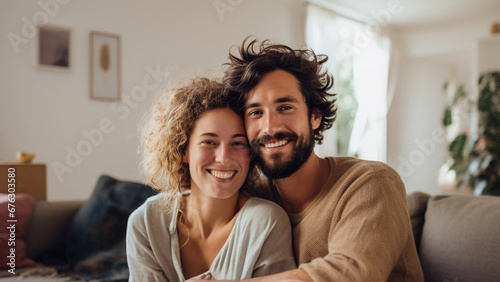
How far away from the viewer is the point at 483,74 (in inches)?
193

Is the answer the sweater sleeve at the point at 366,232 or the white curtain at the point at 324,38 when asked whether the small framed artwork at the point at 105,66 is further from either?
the sweater sleeve at the point at 366,232

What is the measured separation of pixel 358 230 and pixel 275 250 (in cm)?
27

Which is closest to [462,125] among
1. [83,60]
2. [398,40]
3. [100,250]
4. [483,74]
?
[398,40]

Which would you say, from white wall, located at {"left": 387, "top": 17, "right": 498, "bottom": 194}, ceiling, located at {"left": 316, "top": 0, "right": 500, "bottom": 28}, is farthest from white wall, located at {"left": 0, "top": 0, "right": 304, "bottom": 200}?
white wall, located at {"left": 387, "top": 17, "right": 498, "bottom": 194}

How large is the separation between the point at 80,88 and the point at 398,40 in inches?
194

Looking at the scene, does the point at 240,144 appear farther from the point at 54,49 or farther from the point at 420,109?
the point at 420,109

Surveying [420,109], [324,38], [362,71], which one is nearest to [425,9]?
[362,71]

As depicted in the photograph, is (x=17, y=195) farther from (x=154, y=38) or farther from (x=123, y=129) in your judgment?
(x=154, y=38)

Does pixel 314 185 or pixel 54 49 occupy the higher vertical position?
pixel 54 49

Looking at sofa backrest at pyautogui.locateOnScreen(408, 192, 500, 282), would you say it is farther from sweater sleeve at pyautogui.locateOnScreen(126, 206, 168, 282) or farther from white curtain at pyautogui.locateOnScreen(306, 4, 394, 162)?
white curtain at pyautogui.locateOnScreen(306, 4, 394, 162)

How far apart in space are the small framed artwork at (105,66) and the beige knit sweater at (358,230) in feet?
8.97

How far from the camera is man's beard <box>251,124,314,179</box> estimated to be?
1.38 meters

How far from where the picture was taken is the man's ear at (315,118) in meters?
1.61

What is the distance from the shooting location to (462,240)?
1.44 meters
